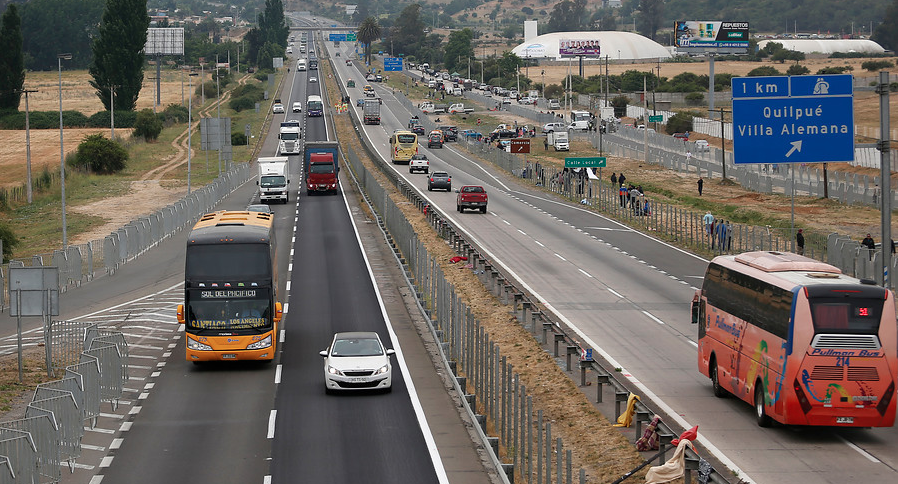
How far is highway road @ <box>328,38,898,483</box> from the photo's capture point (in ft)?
73.5

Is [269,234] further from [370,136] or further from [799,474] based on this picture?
[370,136]

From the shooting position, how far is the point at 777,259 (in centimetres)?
2553

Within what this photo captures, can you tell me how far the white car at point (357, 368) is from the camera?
94.7 feet

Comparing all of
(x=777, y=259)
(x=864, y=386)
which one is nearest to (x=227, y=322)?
(x=777, y=259)

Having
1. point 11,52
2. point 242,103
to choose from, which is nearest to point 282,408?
point 11,52

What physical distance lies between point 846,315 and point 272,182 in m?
59.7

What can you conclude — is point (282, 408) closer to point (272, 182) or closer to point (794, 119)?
point (794, 119)

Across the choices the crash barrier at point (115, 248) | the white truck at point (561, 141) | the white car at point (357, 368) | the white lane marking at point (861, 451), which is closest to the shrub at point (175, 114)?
the white truck at point (561, 141)

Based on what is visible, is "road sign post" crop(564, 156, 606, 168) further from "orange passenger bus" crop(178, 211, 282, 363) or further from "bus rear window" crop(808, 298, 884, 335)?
"bus rear window" crop(808, 298, 884, 335)

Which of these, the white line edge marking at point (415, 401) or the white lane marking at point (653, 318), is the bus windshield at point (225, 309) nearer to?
the white line edge marking at point (415, 401)

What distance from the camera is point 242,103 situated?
179m

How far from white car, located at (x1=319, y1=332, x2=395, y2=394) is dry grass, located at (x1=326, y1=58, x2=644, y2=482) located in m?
3.99

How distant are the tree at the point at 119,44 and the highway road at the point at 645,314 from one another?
5804 centimetres

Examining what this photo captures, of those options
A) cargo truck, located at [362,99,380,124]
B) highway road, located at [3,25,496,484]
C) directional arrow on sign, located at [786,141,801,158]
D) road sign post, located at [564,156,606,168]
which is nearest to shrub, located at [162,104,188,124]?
cargo truck, located at [362,99,380,124]
